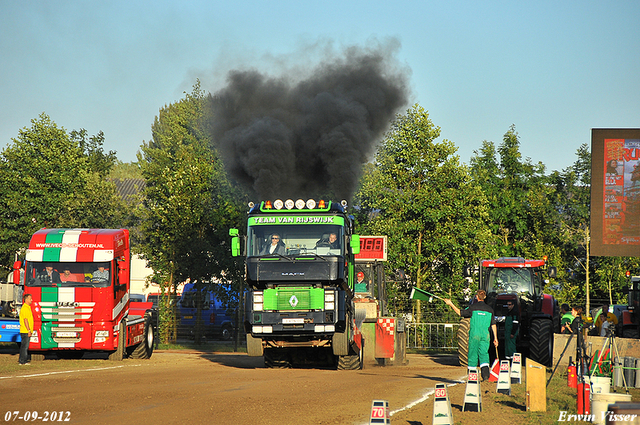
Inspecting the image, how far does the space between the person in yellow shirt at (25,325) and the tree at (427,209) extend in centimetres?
1660

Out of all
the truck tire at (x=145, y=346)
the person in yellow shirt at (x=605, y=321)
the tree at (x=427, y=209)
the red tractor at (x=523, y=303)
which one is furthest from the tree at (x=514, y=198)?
the truck tire at (x=145, y=346)

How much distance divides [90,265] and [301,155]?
7.71 metres

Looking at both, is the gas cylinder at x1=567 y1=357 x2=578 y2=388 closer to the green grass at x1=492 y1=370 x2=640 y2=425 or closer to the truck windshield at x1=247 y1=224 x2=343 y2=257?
the green grass at x1=492 y1=370 x2=640 y2=425

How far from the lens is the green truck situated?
52.8 ft

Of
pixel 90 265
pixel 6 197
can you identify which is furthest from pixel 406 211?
pixel 6 197

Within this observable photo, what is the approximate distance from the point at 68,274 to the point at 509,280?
1249 cm

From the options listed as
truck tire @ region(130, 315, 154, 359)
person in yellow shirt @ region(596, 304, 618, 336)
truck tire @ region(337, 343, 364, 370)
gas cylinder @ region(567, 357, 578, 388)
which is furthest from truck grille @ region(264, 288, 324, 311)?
person in yellow shirt @ region(596, 304, 618, 336)

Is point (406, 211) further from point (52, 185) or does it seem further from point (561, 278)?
point (52, 185)

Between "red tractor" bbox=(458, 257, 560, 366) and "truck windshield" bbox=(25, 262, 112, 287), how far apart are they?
9.55 meters

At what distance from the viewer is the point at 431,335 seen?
103 feet

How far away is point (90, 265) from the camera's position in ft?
63.9

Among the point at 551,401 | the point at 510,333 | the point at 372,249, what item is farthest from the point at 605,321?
the point at 551,401

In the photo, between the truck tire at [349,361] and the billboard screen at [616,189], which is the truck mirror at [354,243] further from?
the billboard screen at [616,189]

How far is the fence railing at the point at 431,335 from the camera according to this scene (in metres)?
31.3
